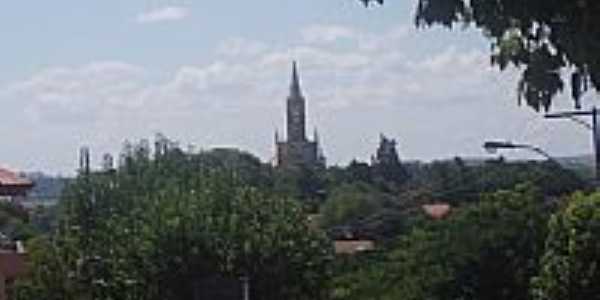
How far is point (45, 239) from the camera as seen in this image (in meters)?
53.8

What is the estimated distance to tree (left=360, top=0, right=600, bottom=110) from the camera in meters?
6.29

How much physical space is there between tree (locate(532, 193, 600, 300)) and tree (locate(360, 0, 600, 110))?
102 feet

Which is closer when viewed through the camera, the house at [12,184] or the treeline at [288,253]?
the treeline at [288,253]

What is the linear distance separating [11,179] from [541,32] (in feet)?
200

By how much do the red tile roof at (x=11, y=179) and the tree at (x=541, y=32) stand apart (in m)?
58.5

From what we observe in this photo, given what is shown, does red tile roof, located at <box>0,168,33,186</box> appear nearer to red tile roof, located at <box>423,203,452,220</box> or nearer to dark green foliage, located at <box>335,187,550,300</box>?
red tile roof, located at <box>423,203,452,220</box>

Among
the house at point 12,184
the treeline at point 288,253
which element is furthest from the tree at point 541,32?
the house at point 12,184

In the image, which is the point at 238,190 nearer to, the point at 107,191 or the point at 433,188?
the point at 107,191

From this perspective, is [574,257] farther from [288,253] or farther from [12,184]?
[12,184]

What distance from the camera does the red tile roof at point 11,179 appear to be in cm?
6444

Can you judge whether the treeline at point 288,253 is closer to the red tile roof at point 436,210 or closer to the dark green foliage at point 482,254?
the dark green foliage at point 482,254

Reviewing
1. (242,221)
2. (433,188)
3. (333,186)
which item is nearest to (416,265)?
(242,221)

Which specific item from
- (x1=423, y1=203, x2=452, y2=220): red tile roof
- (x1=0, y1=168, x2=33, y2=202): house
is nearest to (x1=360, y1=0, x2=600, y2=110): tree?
(x1=0, y1=168, x2=33, y2=202): house

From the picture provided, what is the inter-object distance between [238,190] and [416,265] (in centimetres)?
599
